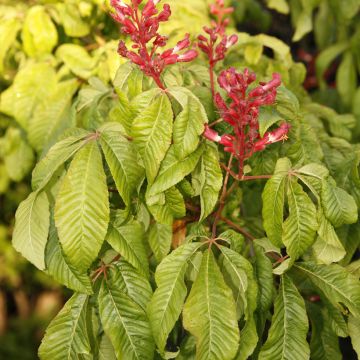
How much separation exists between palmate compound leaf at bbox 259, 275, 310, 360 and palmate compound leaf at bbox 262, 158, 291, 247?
151 mm

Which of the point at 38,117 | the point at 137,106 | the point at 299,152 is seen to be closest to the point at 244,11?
the point at 38,117

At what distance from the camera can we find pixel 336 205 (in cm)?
127

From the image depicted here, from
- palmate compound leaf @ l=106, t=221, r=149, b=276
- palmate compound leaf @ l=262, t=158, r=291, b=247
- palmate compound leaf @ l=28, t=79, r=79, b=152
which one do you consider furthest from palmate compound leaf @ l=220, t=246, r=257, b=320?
palmate compound leaf @ l=28, t=79, r=79, b=152

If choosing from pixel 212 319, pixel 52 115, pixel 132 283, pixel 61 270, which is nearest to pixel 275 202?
pixel 212 319

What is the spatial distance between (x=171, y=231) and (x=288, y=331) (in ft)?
1.23

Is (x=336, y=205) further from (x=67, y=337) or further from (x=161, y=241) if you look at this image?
(x=67, y=337)

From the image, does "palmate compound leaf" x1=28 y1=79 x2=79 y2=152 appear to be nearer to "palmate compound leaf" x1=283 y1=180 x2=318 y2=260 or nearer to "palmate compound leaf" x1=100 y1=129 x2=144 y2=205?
"palmate compound leaf" x1=100 y1=129 x2=144 y2=205

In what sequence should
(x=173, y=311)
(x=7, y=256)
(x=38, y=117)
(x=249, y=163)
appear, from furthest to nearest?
(x=7, y=256) → (x=38, y=117) → (x=249, y=163) → (x=173, y=311)

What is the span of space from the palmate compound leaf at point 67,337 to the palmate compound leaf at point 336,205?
63cm

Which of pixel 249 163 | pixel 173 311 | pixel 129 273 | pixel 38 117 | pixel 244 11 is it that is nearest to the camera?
pixel 173 311

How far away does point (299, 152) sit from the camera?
1.46 metres

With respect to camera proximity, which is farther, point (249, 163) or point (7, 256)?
point (7, 256)

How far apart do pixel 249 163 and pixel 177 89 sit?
35cm

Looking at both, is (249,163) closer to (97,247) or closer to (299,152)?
(299,152)
